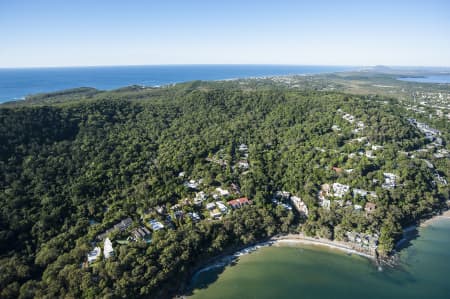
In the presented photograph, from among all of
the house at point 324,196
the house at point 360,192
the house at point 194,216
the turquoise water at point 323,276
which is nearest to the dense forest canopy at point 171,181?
the house at point 194,216

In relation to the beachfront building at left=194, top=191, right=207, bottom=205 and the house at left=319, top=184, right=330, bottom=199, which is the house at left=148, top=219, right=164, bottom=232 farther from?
the house at left=319, top=184, right=330, bottom=199

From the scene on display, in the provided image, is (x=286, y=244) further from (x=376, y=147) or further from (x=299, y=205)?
(x=376, y=147)

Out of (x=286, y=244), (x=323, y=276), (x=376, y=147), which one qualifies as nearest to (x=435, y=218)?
(x=376, y=147)

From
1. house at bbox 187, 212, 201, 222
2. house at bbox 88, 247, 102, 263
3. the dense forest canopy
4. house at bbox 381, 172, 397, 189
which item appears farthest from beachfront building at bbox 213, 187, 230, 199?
house at bbox 381, 172, 397, 189

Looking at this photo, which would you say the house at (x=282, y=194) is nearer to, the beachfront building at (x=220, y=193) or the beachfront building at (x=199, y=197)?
the beachfront building at (x=220, y=193)

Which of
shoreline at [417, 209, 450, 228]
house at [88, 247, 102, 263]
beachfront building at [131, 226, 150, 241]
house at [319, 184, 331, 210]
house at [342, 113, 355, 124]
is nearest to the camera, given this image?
house at [88, 247, 102, 263]
